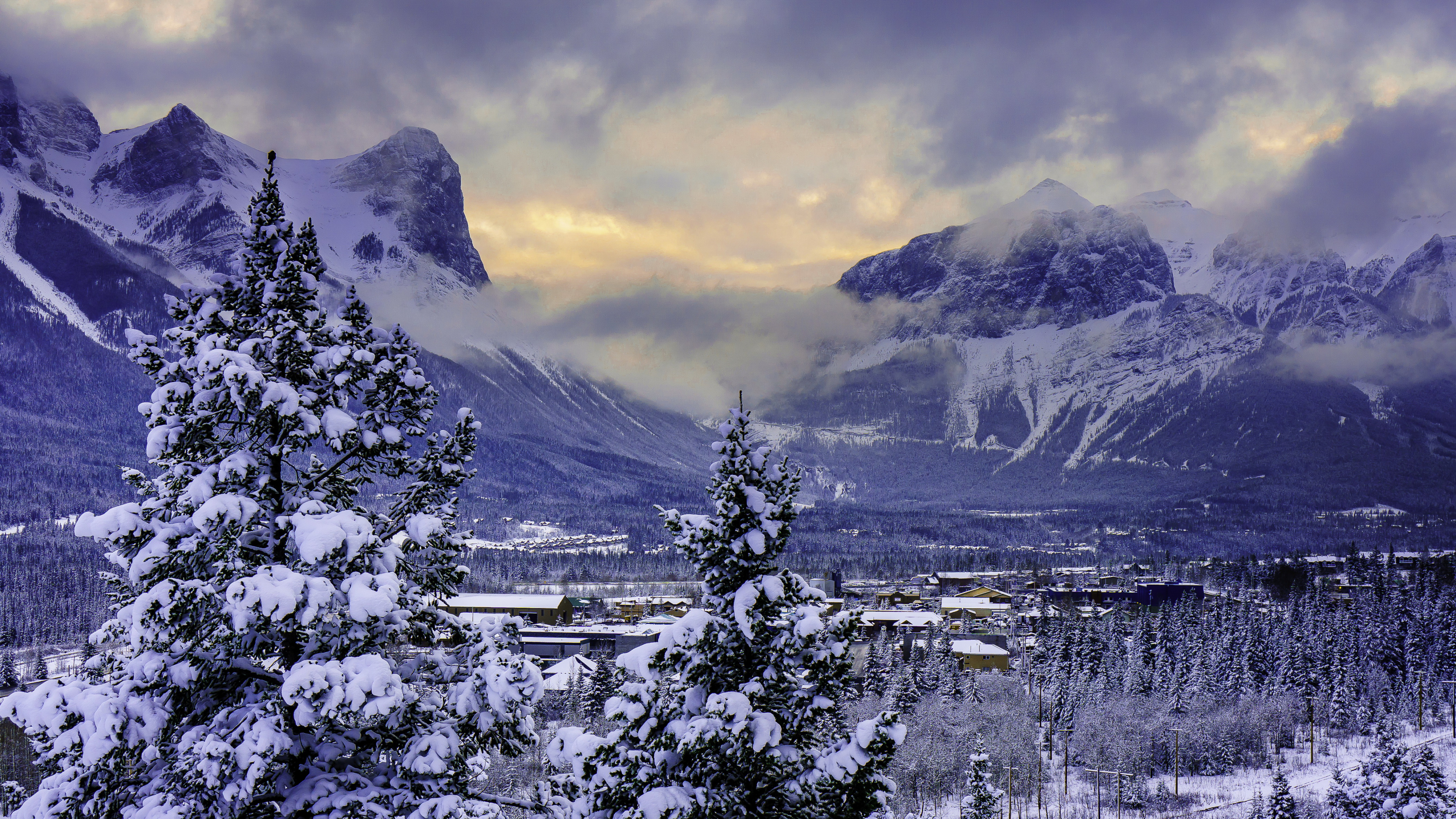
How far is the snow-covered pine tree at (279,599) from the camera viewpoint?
9711 mm

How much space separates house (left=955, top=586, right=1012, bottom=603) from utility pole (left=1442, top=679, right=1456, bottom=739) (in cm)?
8184

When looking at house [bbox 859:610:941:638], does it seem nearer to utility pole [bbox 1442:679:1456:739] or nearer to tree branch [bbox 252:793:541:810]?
utility pole [bbox 1442:679:1456:739]

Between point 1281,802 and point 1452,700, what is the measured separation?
5069 cm

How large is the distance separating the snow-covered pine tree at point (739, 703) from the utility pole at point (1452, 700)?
8953 cm

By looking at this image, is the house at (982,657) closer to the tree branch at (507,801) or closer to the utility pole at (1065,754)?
the utility pole at (1065,754)

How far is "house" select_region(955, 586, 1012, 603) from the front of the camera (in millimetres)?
166750

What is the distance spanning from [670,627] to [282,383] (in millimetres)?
6057

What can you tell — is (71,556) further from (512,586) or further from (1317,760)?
(1317,760)

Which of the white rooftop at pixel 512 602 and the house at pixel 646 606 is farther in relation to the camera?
the house at pixel 646 606

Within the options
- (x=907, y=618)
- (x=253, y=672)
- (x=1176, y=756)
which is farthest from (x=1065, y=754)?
(x=253, y=672)

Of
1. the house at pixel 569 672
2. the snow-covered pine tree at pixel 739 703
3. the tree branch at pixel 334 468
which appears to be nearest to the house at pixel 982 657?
the house at pixel 569 672

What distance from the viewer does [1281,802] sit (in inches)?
1882

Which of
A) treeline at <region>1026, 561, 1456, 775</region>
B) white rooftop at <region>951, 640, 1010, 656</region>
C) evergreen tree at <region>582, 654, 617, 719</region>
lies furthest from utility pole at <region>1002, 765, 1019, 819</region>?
white rooftop at <region>951, 640, 1010, 656</region>

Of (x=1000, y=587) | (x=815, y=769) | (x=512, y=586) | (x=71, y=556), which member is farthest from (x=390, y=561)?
(x=71, y=556)
